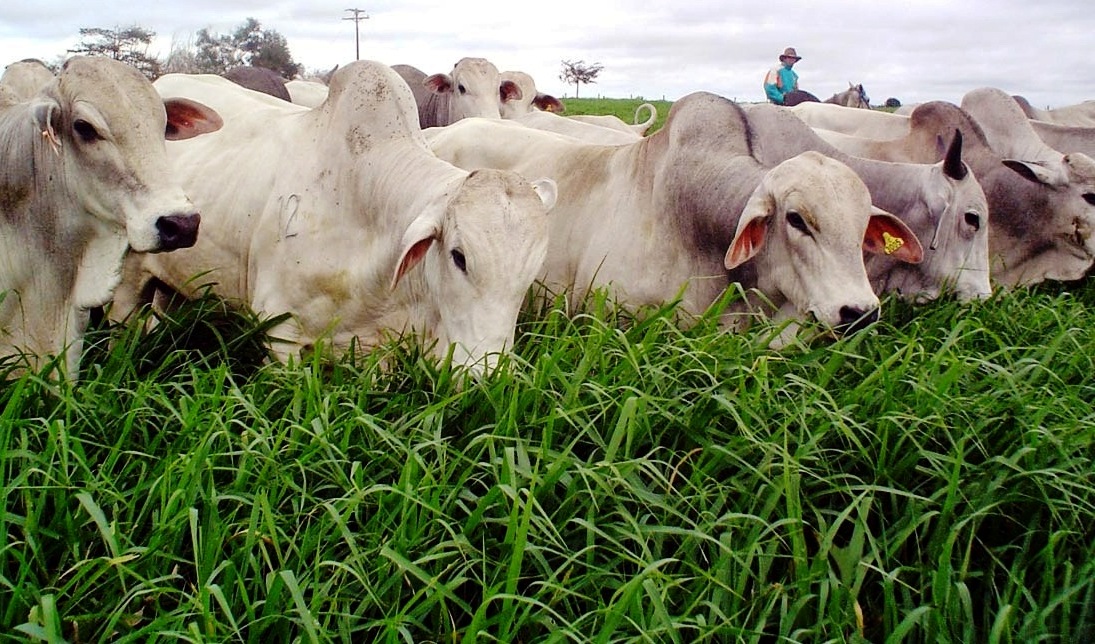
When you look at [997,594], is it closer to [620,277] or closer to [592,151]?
[620,277]

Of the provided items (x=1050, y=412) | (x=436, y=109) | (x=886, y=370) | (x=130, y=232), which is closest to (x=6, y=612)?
(x=130, y=232)

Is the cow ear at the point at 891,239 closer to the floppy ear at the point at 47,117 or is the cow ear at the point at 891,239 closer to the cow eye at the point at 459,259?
the cow eye at the point at 459,259

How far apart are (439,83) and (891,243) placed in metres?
5.21

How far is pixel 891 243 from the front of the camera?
12.7ft

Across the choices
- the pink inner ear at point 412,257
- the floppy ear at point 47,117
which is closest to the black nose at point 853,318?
the pink inner ear at point 412,257

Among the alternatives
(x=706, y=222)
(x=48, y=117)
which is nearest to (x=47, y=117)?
(x=48, y=117)

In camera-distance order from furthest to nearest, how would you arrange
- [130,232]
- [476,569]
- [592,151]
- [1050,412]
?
[592,151], [130,232], [1050,412], [476,569]

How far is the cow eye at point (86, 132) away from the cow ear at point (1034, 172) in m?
4.22

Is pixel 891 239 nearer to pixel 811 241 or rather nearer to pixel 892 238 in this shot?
pixel 892 238

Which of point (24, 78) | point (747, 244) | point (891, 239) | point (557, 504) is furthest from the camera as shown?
point (24, 78)

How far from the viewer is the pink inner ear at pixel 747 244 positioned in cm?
351

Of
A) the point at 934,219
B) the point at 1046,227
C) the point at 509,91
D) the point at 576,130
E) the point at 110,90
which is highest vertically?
Answer: the point at 110,90

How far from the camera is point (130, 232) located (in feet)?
10.3

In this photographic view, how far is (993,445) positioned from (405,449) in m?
1.53
